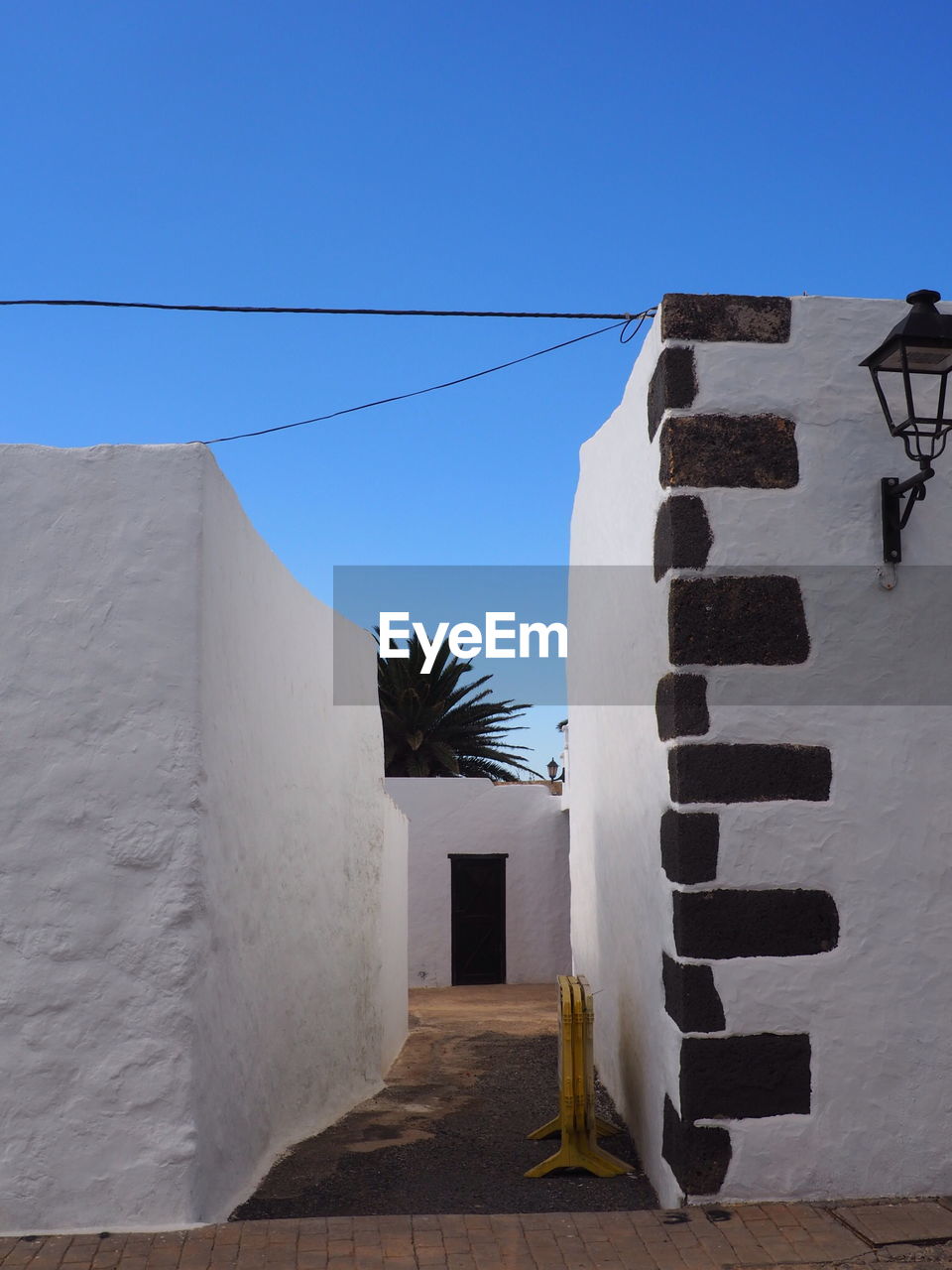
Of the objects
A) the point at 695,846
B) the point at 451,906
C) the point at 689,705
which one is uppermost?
the point at 689,705

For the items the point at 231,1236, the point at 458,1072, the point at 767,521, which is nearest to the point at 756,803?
the point at 767,521

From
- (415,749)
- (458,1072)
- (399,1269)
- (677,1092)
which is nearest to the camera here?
(399,1269)

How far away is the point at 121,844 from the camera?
12.3 ft

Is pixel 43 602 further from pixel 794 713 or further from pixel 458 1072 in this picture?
pixel 458 1072

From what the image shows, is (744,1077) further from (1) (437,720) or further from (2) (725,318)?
(1) (437,720)

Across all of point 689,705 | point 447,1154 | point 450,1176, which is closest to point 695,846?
point 689,705

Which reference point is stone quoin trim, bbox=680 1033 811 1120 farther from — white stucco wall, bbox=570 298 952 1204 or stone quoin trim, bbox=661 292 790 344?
stone quoin trim, bbox=661 292 790 344

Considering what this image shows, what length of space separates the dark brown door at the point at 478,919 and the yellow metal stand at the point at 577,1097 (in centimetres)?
1095

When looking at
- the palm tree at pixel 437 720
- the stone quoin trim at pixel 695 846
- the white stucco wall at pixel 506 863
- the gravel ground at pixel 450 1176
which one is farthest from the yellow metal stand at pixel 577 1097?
the palm tree at pixel 437 720

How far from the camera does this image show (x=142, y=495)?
12.8 feet

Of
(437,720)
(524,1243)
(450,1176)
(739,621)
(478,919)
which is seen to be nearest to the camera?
(524,1243)

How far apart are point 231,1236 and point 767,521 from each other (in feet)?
9.40

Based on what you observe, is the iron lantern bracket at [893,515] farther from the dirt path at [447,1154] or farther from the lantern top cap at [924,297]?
the dirt path at [447,1154]

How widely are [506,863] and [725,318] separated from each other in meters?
12.4
